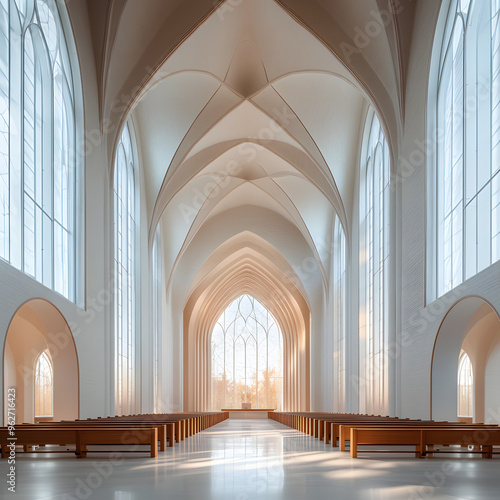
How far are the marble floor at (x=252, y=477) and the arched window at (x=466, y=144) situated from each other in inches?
175

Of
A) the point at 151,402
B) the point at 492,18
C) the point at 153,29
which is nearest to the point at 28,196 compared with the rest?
the point at 153,29

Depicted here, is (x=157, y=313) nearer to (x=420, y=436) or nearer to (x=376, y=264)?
(x=376, y=264)

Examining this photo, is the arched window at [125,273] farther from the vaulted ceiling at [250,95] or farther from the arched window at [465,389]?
the arched window at [465,389]

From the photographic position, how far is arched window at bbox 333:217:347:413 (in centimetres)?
2930

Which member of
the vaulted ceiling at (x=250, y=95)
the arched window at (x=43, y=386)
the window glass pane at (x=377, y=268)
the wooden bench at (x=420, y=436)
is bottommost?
the arched window at (x=43, y=386)

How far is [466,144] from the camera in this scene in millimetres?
13617

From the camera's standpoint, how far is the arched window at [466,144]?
1216cm

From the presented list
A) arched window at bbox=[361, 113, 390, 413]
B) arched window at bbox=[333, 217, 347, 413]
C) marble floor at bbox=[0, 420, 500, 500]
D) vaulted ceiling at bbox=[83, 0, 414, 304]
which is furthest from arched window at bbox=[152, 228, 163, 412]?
marble floor at bbox=[0, 420, 500, 500]

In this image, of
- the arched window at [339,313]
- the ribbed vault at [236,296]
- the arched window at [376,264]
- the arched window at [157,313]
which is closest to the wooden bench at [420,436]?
the arched window at [376,264]

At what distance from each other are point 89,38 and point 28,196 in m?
5.79

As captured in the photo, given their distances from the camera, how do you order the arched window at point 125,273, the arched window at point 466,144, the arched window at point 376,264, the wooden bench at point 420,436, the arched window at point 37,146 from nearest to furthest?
the wooden bench at point 420,436 < the arched window at point 466,144 < the arched window at point 37,146 < the arched window at point 376,264 < the arched window at point 125,273

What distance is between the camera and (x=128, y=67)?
1853 centimetres

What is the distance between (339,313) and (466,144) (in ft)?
57.9

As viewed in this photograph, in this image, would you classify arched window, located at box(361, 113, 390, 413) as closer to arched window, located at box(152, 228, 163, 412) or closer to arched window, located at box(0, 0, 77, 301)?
arched window, located at box(0, 0, 77, 301)
